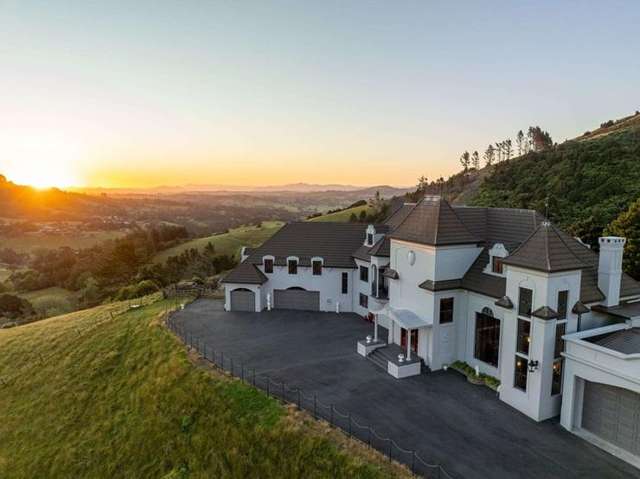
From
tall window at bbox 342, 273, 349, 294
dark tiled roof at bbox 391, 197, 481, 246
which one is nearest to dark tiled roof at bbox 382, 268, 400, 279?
dark tiled roof at bbox 391, 197, 481, 246

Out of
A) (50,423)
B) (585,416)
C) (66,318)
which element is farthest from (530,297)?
(66,318)

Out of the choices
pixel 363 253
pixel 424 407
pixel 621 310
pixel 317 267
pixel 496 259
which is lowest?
pixel 424 407

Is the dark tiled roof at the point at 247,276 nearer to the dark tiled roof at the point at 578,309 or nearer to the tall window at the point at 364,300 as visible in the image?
the tall window at the point at 364,300

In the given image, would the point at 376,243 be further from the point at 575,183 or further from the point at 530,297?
the point at 575,183

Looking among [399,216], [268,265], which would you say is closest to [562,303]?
[399,216]

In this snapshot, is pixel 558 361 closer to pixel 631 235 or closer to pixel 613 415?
pixel 613 415

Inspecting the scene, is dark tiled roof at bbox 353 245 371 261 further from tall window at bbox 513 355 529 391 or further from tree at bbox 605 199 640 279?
tree at bbox 605 199 640 279
